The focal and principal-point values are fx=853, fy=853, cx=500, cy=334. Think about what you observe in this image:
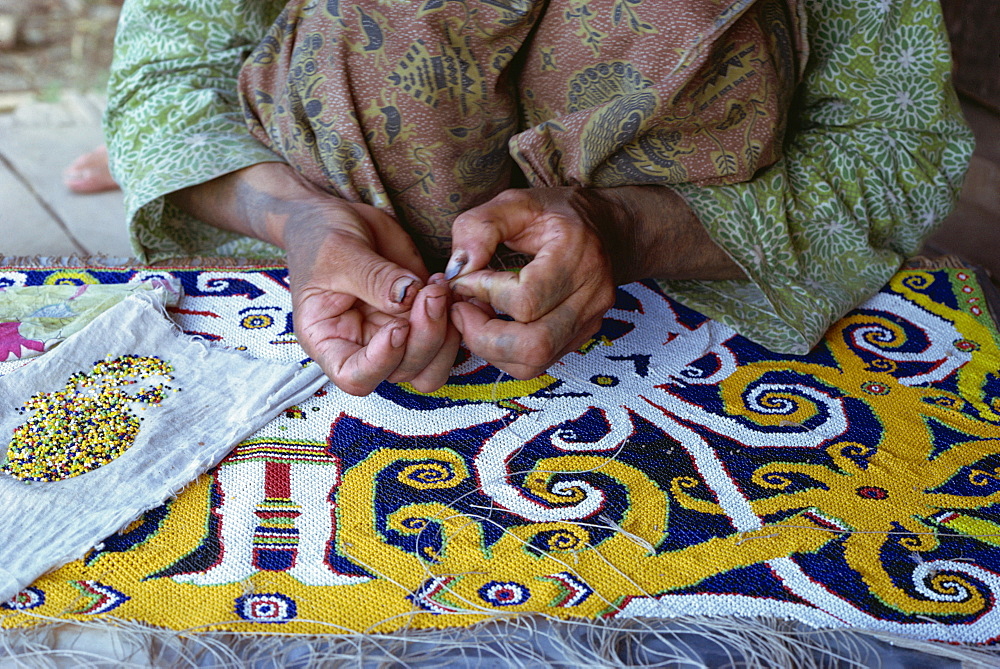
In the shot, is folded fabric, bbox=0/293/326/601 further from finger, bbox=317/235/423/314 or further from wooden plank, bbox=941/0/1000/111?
wooden plank, bbox=941/0/1000/111

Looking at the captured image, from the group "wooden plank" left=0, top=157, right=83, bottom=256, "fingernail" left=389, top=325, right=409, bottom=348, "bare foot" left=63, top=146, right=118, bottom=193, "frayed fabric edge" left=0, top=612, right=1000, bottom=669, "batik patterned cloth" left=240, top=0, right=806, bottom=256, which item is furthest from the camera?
"bare foot" left=63, top=146, right=118, bottom=193

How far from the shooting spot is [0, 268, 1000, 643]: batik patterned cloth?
0.84m

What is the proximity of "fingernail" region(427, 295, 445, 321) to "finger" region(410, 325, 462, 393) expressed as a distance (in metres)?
0.06

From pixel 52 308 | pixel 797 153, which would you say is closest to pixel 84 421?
pixel 52 308

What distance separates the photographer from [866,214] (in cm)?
131

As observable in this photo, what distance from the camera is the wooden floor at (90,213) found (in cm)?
197

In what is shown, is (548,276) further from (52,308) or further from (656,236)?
(52,308)

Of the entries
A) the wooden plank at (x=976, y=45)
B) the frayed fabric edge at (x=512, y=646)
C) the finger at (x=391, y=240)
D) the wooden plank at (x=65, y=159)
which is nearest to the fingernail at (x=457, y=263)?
the finger at (x=391, y=240)

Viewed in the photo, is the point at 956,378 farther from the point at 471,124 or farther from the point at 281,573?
the point at 281,573

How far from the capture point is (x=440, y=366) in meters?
1.00

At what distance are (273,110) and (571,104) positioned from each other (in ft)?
1.43

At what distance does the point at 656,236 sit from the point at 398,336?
0.46 m

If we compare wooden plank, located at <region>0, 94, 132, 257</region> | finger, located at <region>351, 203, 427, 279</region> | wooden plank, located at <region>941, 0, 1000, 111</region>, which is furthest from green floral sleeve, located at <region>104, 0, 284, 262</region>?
wooden plank, located at <region>941, 0, 1000, 111</region>

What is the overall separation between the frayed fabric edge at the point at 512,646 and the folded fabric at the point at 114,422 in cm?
10
